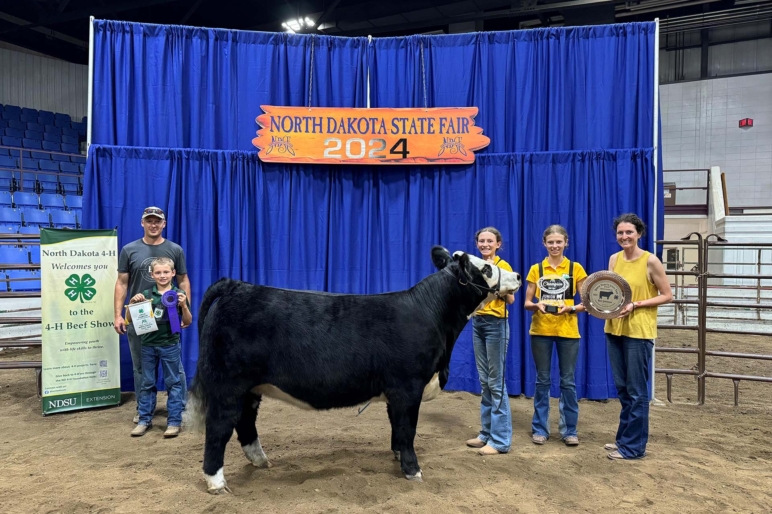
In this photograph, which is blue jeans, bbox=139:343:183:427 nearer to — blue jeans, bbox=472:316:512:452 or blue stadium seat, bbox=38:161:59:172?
blue jeans, bbox=472:316:512:452

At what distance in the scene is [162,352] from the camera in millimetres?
3852

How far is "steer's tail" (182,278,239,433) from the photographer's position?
9.41 feet

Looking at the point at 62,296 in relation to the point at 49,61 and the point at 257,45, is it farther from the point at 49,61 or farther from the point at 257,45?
the point at 49,61

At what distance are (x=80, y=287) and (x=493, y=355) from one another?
3766 mm

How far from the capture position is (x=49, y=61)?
16.2m

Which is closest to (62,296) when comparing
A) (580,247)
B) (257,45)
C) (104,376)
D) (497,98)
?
(104,376)

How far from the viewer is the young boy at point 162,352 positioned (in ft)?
12.2

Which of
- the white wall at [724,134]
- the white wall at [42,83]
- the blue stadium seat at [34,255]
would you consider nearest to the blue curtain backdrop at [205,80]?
the blue stadium seat at [34,255]

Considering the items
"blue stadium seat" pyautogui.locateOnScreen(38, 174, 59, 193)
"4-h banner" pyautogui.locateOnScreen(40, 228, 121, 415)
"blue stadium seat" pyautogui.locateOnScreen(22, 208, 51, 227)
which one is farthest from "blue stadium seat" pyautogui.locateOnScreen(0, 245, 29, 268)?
"4-h banner" pyautogui.locateOnScreen(40, 228, 121, 415)

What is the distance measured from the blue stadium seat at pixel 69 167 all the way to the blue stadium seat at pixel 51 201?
2.96m

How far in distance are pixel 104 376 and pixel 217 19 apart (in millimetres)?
11802

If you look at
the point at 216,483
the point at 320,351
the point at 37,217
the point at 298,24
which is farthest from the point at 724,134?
the point at 37,217

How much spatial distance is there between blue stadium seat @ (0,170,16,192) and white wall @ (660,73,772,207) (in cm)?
1790

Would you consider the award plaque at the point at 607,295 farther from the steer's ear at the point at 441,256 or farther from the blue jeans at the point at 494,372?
the steer's ear at the point at 441,256
